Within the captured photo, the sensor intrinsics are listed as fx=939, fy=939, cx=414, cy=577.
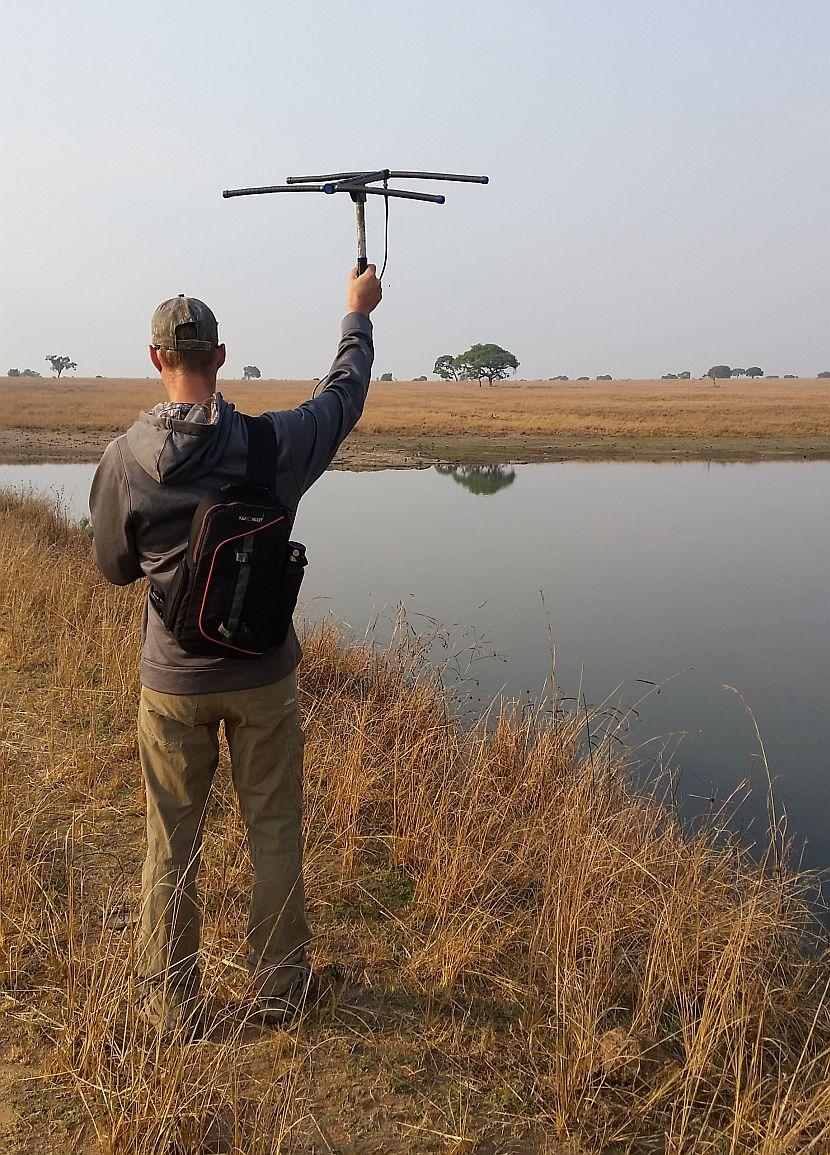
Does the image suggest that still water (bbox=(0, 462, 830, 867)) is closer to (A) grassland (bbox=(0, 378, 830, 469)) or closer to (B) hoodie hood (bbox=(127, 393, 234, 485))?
(B) hoodie hood (bbox=(127, 393, 234, 485))

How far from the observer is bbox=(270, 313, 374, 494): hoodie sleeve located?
251 cm

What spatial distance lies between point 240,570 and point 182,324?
0.62m

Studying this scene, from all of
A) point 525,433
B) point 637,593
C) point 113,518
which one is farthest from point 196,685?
point 525,433

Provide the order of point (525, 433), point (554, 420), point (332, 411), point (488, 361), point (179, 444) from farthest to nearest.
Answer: point (488, 361) → point (554, 420) → point (525, 433) → point (332, 411) → point (179, 444)

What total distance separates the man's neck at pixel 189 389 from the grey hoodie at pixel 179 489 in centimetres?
4

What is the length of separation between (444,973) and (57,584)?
560 centimetres

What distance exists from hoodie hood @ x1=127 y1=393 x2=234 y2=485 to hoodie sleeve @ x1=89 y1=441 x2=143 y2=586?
73mm

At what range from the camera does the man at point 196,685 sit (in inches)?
92.8

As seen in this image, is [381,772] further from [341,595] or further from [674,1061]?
[341,595]

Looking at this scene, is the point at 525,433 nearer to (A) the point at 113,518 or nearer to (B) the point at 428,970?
(B) the point at 428,970

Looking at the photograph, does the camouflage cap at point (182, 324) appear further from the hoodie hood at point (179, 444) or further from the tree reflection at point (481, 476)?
the tree reflection at point (481, 476)

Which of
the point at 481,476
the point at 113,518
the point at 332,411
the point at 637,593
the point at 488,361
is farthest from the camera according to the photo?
the point at 488,361

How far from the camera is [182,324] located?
2311 mm

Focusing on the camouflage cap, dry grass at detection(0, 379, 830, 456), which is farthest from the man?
dry grass at detection(0, 379, 830, 456)
